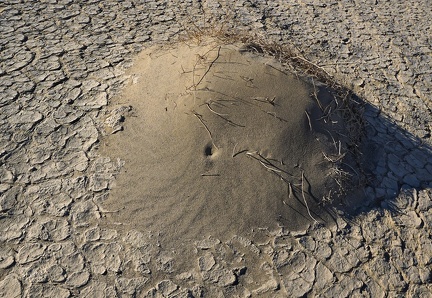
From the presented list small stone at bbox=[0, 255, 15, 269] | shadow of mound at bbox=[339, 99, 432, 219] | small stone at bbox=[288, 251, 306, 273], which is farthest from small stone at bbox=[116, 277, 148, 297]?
shadow of mound at bbox=[339, 99, 432, 219]

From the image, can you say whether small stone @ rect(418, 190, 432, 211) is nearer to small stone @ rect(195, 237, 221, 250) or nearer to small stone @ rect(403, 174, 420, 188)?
small stone @ rect(403, 174, 420, 188)

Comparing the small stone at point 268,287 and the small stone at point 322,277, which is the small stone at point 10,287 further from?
the small stone at point 322,277

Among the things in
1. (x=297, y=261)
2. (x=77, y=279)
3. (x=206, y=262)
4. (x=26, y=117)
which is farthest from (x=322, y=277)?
(x=26, y=117)

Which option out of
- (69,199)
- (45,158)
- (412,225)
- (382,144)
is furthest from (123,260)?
(382,144)

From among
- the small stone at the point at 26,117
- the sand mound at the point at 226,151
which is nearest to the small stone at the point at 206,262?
Result: the sand mound at the point at 226,151

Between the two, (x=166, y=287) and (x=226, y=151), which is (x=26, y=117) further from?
(x=166, y=287)

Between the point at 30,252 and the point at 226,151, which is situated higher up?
the point at 226,151
